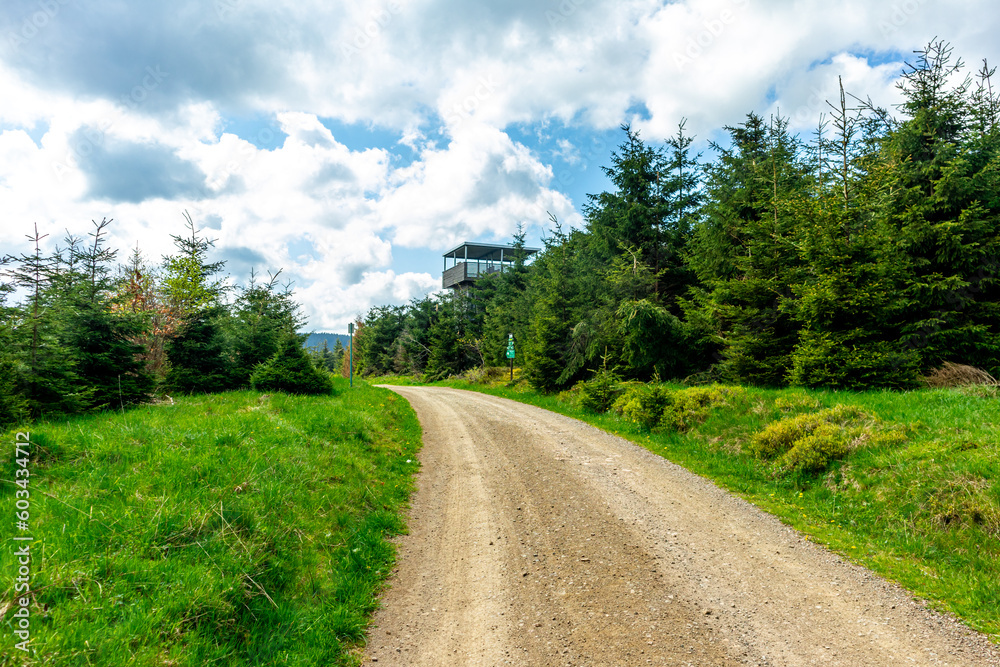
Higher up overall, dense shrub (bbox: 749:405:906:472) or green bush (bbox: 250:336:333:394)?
green bush (bbox: 250:336:333:394)

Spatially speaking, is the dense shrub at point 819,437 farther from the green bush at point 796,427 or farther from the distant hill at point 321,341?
the distant hill at point 321,341

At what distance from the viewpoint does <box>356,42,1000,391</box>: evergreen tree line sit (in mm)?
11367

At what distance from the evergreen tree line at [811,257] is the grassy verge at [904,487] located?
259 centimetres

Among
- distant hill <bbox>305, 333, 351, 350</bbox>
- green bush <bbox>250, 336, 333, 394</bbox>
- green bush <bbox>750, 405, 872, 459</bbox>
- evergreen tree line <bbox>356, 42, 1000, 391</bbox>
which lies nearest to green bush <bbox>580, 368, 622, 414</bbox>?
evergreen tree line <bbox>356, 42, 1000, 391</bbox>

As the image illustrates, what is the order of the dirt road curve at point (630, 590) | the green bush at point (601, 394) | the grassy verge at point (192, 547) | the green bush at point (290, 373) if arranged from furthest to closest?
the green bush at point (601, 394) < the green bush at point (290, 373) < the dirt road curve at point (630, 590) < the grassy verge at point (192, 547)

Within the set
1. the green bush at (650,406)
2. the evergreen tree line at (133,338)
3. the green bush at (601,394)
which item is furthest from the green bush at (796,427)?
the evergreen tree line at (133,338)

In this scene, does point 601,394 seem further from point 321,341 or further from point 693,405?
point 321,341

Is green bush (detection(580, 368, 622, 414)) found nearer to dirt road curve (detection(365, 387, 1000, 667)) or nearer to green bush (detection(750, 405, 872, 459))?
green bush (detection(750, 405, 872, 459))

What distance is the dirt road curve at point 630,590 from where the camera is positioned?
3.84 metres

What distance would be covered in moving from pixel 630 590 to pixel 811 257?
11.0 metres

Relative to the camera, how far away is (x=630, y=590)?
4789mm

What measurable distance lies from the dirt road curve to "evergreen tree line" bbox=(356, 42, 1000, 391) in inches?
278

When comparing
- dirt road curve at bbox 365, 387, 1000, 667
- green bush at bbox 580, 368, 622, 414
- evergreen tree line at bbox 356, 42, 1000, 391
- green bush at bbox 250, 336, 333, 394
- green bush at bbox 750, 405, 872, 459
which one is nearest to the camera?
dirt road curve at bbox 365, 387, 1000, 667

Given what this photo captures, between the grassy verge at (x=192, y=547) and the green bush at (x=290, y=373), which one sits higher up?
the green bush at (x=290, y=373)
